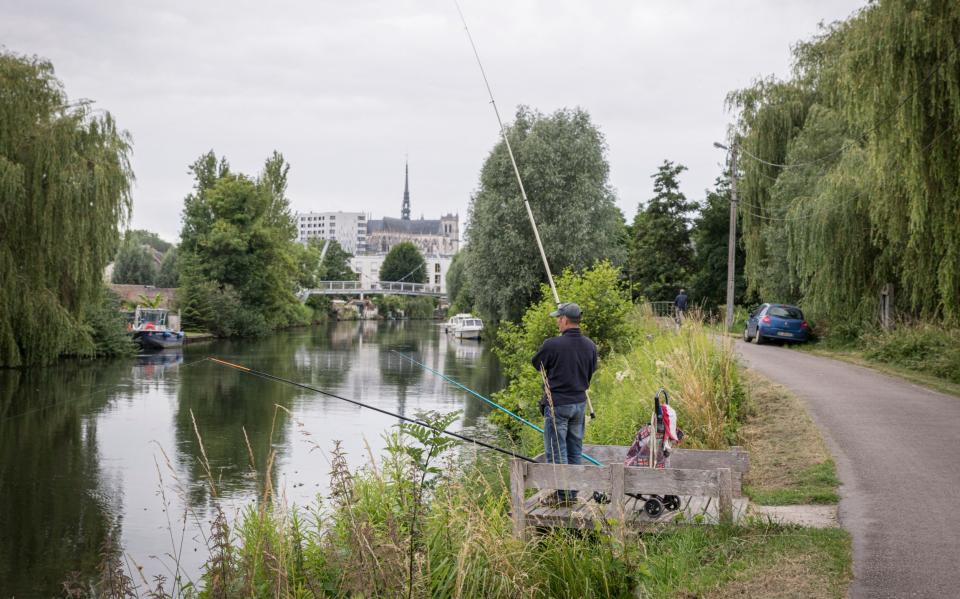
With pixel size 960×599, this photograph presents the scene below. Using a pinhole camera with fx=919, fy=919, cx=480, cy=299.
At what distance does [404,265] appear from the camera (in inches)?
6083

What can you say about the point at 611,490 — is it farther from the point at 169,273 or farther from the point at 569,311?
the point at 169,273

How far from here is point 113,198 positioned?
30.5 m

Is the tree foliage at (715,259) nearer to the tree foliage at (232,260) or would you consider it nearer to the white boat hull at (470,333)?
the white boat hull at (470,333)

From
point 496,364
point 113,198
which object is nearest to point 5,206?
point 113,198

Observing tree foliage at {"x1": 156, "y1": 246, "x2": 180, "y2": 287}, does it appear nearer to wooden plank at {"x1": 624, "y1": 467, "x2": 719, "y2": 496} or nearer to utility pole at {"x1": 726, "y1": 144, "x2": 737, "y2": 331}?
utility pole at {"x1": 726, "y1": 144, "x2": 737, "y2": 331}

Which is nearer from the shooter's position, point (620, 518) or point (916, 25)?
point (620, 518)

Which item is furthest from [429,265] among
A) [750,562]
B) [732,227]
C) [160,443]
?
[750,562]

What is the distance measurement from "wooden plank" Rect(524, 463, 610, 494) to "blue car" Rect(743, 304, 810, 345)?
22521 mm

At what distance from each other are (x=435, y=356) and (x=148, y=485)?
30100 mm

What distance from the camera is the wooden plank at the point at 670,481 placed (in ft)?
22.3

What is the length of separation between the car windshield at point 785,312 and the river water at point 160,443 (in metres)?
9.23

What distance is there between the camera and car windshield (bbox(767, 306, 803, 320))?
2827 cm

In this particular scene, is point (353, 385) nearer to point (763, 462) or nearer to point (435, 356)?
point (435, 356)

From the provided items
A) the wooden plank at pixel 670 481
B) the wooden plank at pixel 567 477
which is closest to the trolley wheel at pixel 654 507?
the wooden plank at pixel 670 481
